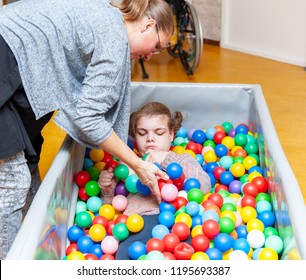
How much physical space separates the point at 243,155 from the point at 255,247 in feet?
2.13

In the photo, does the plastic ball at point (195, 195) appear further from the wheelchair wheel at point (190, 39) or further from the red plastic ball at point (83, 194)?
the wheelchair wheel at point (190, 39)

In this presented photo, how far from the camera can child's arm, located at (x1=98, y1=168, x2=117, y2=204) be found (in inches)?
70.0

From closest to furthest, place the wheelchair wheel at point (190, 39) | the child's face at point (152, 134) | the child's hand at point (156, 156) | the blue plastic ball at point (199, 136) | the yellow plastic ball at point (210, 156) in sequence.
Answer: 1. the child's hand at point (156, 156)
2. the child's face at point (152, 134)
3. the yellow plastic ball at point (210, 156)
4. the blue plastic ball at point (199, 136)
5. the wheelchair wheel at point (190, 39)

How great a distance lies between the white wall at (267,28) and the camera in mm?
3918

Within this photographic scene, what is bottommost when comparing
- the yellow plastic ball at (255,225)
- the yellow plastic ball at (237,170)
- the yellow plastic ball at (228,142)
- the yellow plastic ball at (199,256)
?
the yellow plastic ball at (228,142)

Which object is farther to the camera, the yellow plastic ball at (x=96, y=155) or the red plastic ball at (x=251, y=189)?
the yellow plastic ball at (x=96, y=155)

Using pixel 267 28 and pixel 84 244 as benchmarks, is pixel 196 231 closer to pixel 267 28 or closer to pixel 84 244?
pixel 84 244

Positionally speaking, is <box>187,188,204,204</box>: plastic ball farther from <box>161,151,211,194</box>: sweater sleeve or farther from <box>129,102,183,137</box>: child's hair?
<box>129,102,183,137</box>: child's hair

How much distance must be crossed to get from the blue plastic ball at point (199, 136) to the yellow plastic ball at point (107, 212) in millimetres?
675

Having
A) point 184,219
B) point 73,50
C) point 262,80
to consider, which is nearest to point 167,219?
point 184,219

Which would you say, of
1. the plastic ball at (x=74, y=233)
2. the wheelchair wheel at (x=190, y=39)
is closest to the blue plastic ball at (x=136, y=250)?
the plastic ball at (x=74, y=233)

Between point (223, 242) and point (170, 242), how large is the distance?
15 centimetres

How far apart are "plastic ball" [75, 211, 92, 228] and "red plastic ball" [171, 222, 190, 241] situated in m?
0.31

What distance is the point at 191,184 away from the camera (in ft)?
5.77
